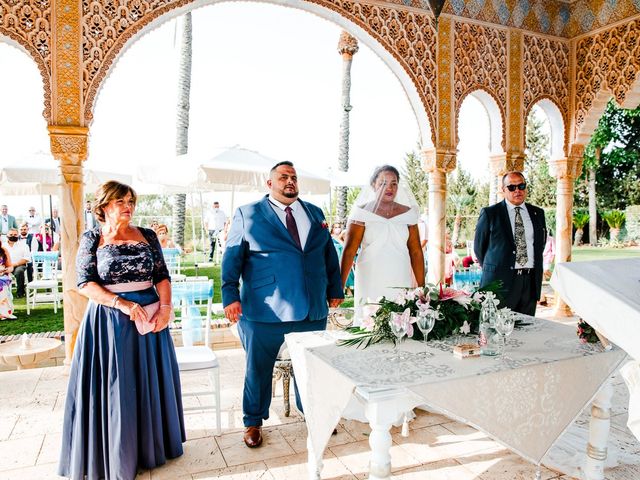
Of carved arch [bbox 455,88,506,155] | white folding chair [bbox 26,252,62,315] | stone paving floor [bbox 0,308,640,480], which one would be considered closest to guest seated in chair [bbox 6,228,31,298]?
white folding chair [bbox 26,252,62,315]

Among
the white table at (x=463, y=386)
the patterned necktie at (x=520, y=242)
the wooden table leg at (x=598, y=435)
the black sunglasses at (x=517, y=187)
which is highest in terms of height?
the black sunglasses at (x=517, y=187)

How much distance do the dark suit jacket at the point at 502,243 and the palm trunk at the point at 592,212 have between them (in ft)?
63.9

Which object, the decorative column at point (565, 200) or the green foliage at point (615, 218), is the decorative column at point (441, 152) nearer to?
the decorative column at point (565, 200)

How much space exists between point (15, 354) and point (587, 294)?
175 inches

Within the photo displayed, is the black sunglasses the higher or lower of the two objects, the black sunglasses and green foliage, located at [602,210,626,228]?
the lower

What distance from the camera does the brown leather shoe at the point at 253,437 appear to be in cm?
309

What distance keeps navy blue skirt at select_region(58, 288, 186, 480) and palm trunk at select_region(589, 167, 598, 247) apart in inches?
864

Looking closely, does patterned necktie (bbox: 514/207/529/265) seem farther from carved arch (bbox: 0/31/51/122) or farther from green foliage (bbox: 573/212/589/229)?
green foliage (bbox: 573/212/589/229)

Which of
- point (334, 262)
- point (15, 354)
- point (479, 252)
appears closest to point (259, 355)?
point (334, 262)

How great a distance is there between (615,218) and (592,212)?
107 centimetres

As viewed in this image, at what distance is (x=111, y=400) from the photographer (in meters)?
2.65

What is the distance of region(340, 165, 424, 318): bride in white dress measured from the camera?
353cm

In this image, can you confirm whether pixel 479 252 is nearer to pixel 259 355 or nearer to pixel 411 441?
pixel 411 441

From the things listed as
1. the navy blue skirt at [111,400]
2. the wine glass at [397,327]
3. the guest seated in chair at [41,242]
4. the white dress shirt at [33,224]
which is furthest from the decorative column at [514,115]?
the white dress shirt at [33,224]
